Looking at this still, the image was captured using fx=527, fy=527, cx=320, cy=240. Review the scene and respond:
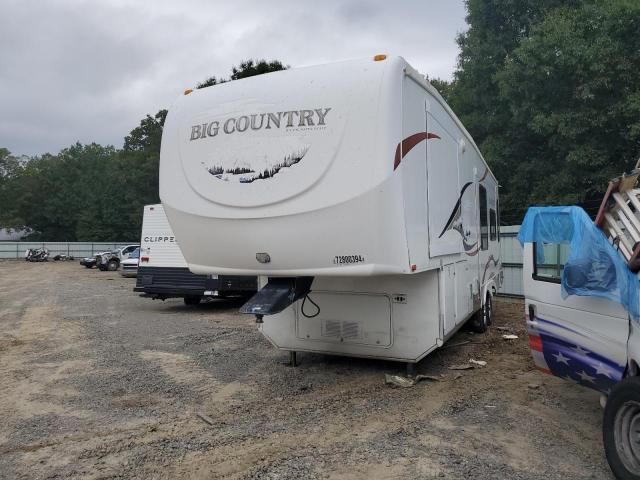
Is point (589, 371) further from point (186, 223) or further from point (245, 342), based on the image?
point (245, 342)

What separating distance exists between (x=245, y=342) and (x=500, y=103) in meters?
16.0

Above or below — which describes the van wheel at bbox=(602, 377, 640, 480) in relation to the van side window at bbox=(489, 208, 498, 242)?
below

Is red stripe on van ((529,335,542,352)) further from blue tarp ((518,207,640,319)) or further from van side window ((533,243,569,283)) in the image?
blue tarp ((518,207,640,319))

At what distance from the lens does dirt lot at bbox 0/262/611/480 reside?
394 centimetres

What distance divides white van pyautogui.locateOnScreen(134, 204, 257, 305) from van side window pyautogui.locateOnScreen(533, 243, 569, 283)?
27.8 ft

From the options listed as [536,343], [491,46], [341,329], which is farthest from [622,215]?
[491,46]

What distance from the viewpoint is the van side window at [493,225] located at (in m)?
10.2

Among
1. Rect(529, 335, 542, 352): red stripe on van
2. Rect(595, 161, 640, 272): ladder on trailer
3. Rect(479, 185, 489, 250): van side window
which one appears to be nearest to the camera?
Rect(595, 161, 640, 272): ladder on trailer

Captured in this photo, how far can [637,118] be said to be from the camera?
15336 millimetres

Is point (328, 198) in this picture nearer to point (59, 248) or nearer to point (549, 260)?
point (549, 260)

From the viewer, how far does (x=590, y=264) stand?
377cm

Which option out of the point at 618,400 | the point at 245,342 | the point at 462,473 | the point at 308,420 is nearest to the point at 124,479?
the point at 308,420

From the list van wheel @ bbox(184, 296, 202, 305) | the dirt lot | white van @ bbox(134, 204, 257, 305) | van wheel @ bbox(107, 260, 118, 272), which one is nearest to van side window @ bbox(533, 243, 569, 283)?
the dirt lot

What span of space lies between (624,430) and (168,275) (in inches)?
437
